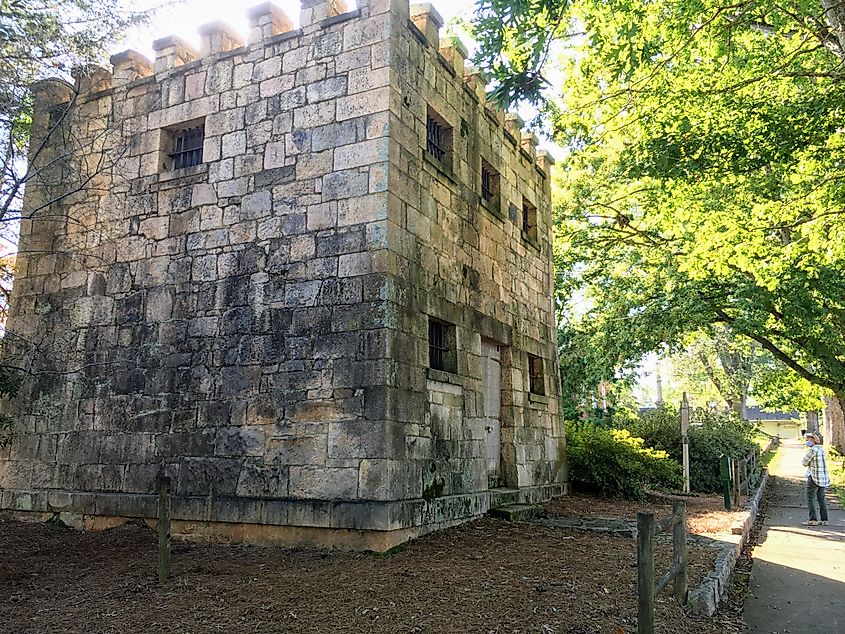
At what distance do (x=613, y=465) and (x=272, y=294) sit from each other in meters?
7.96

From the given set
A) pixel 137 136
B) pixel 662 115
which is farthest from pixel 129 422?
pixel 662 115

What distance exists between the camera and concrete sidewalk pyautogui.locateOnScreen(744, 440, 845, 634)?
5484mm

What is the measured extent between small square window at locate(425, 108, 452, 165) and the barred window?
305 cm

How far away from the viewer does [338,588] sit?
5375 millimetres

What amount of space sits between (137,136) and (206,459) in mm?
4660

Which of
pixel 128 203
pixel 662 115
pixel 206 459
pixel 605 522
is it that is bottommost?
pixel 605 522

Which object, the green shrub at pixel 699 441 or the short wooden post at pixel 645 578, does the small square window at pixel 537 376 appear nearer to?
the green shrub at pixel 699 441

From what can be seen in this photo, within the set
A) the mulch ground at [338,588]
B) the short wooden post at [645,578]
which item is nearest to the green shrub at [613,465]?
the mulch ground at [338,588]

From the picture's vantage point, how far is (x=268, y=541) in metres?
6.89

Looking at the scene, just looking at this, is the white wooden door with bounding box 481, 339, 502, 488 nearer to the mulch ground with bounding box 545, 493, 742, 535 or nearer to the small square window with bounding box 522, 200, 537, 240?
the mulch ground with bounding box 545, 493, 742, 535

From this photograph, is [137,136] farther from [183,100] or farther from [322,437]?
[322,437]

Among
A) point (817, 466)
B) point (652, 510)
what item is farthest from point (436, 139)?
point (817, 466)

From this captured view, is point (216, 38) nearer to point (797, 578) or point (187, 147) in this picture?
point (187, 147)

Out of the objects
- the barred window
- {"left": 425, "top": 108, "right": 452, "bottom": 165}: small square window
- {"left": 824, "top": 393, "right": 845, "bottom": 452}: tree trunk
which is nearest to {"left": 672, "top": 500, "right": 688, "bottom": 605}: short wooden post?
{"left": 425, "top": 108, "right": 452, "bottom": 165}: small square window
